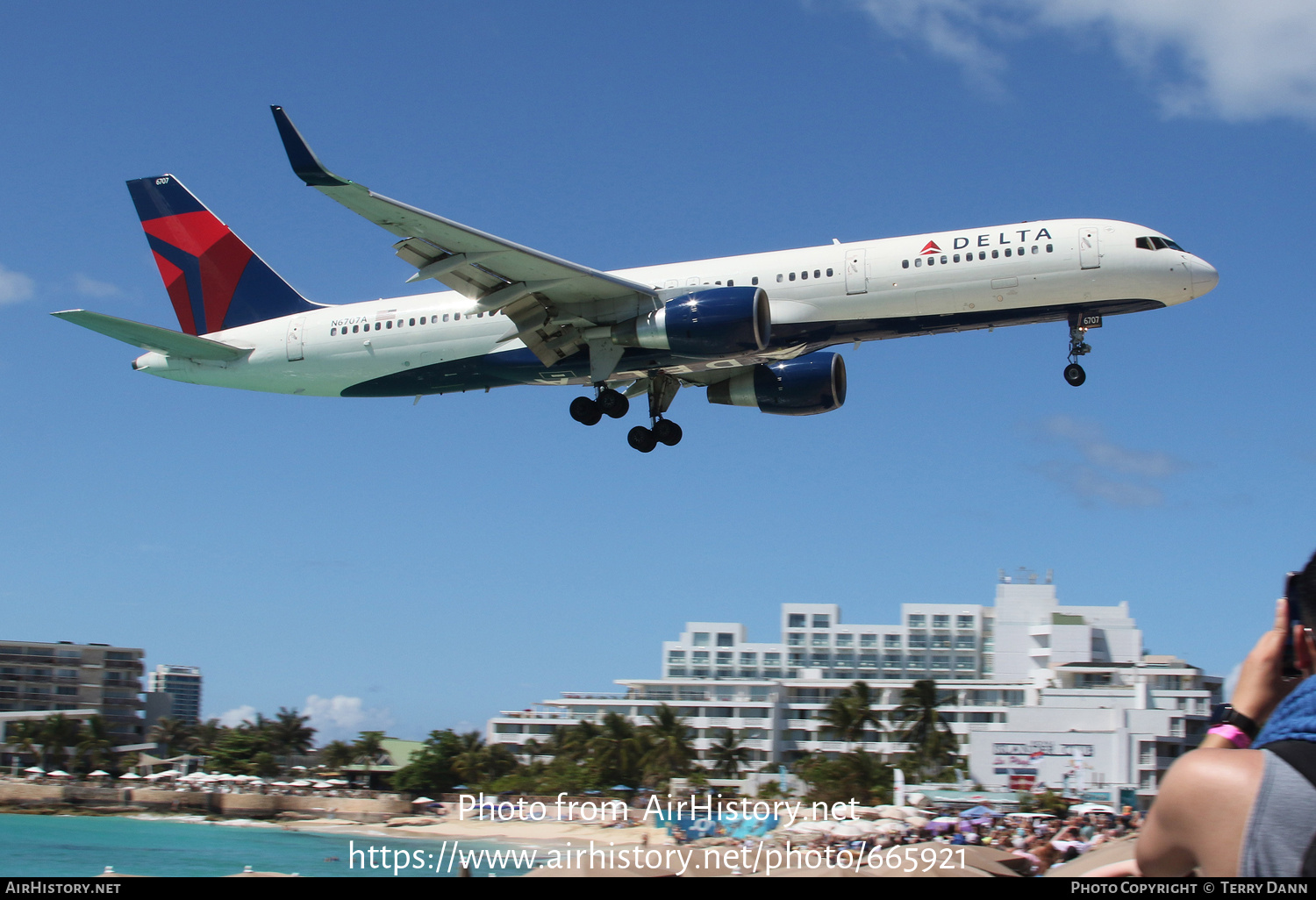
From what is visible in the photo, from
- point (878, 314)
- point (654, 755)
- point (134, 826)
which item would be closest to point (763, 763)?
point (654, 755)

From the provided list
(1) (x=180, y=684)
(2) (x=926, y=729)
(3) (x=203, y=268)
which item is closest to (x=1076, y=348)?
(3) (x=203, y=268)

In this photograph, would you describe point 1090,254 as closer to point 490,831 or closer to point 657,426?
point 657,426

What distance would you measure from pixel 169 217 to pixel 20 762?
4902 cm

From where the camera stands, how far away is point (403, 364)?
27.5 m

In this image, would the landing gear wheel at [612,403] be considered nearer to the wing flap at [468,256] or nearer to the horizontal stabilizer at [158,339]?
the wing flap at [468,256]

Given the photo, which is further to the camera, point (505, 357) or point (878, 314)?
point (505, 357)

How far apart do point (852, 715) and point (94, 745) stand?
46.5m

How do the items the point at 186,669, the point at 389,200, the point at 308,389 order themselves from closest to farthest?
the point at 389,200 < the point at 308,389 < the point at 186,669

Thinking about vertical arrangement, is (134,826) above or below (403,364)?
below

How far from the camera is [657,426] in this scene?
29.2 metres

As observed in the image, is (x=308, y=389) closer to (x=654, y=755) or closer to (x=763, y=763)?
(x=654, y=755)

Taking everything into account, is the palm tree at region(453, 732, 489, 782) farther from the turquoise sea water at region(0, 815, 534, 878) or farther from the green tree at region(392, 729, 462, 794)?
the turquoise sea water at region(0, 815, 534, 878)

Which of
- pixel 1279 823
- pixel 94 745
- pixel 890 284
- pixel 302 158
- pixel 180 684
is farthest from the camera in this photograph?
pixel 180 684
